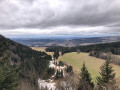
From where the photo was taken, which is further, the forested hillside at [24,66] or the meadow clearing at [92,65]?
the meadow clearing at [92,65]

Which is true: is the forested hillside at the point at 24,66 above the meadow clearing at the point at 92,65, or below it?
above

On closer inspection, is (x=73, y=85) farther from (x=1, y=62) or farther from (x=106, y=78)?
(x=1, y=62)

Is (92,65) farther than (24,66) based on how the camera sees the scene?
Yes

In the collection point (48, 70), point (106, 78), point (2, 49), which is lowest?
point (48, 70)

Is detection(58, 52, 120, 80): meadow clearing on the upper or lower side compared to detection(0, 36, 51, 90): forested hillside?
lower

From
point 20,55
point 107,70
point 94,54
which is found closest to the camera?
point 107,70

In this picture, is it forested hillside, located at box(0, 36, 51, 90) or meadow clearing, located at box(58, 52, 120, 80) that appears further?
meadow clearing, located at box(58, 52, 120, 80)

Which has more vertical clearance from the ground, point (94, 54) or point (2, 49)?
point (2, 49)

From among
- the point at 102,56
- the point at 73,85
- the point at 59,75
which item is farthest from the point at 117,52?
the point at 73,85

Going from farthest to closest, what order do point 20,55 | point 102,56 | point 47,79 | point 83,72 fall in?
point 20,55, point 102,56, point 47,79, point 83,72

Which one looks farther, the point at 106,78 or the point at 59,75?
the point at 59,75

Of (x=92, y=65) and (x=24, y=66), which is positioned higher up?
(x=24, y=66)
